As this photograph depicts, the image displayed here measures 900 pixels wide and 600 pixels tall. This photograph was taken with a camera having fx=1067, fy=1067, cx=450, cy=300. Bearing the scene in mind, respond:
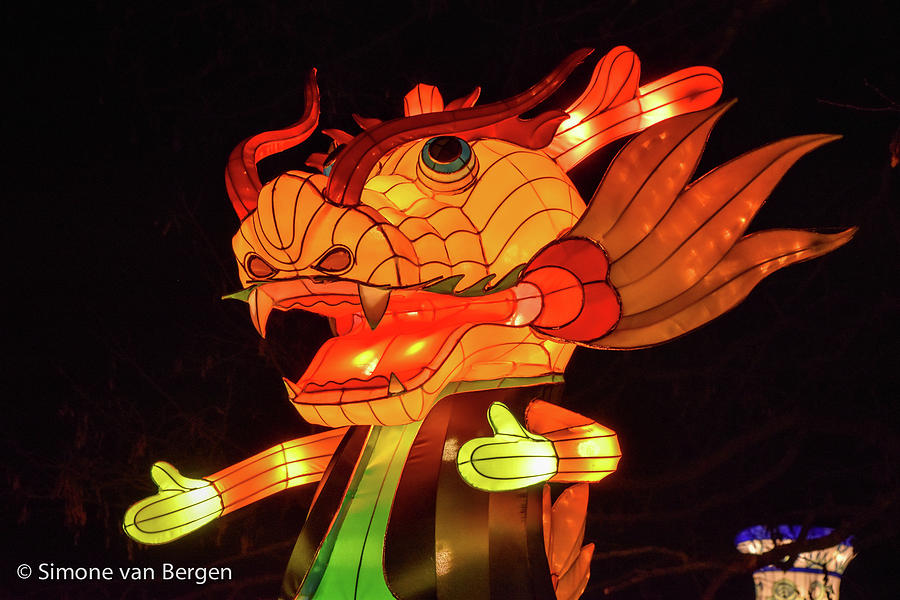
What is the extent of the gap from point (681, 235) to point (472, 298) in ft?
2.59

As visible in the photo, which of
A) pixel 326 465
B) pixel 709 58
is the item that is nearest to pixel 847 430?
pixel 709 58

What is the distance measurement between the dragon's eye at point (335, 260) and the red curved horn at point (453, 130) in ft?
0.55

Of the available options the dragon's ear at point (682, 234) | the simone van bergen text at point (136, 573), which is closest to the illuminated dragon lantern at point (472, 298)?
the dragon's ear at point (682, 234)

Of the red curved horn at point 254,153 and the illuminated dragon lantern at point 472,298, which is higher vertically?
the red curved horn at point 254,153

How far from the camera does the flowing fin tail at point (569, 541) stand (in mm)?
4238

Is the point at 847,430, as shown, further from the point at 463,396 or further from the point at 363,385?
the point at 363,385

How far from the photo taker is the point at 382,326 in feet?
13.3

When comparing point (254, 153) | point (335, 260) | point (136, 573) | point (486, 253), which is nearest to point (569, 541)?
point (486, 253)

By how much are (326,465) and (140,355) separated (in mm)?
4092

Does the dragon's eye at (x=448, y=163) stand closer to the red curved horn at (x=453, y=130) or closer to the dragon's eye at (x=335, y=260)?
the red curved horn at (x=453, y=130)

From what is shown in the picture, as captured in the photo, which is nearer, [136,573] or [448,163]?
[448,163]

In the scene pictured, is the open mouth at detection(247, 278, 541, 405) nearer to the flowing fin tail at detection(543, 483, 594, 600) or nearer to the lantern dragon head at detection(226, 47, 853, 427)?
the lantern dragon head at detection(226, 47, 853, 427)

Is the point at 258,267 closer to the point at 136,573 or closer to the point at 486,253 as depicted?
the point at 486,253

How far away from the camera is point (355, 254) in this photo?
3660 millimetres
